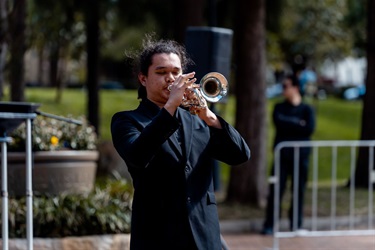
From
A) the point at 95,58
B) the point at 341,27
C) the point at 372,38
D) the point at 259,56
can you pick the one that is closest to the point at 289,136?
the point at 259,56

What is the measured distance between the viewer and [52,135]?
29.4ft

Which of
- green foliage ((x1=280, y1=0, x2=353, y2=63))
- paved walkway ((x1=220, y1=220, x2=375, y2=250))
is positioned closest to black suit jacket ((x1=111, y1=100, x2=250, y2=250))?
paved walkway ((x1=220, y1=220, x2=375, y2=250))

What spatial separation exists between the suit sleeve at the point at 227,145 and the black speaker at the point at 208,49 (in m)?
5.29

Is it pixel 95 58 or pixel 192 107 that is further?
pixel 95 58

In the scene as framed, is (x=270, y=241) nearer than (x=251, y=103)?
Yes

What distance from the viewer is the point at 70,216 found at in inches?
332

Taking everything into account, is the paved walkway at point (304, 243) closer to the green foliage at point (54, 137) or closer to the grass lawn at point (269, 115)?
the green foliage at point (54, 137)

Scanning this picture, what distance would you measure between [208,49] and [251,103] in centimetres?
360

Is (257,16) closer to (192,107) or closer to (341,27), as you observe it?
(192,107)

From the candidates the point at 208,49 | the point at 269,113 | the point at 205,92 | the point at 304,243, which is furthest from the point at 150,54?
the point at 269,113

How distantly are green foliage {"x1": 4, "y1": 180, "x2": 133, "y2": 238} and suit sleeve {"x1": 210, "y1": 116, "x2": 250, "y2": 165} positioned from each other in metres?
4.26

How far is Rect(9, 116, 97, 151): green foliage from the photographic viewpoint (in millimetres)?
8742

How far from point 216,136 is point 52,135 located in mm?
4887

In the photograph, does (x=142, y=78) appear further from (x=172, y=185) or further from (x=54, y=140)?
(x=54, y=140)
